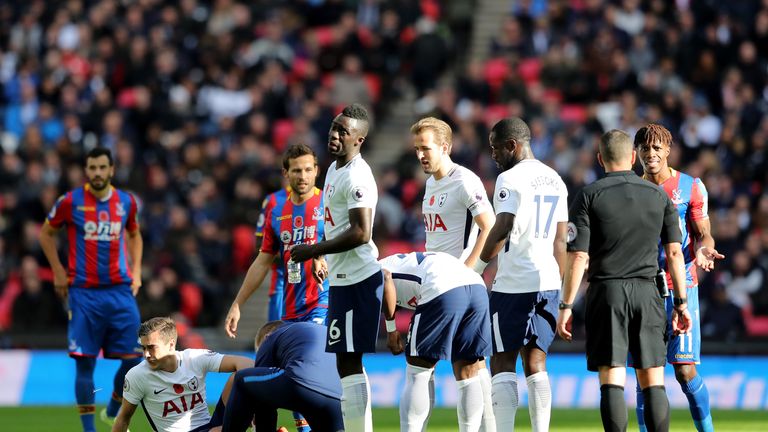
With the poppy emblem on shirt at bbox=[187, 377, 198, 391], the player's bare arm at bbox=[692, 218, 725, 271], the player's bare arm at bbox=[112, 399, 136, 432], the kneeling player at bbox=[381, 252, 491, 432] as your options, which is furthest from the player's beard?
the player's bare arm at bbox=[692, 218, 725, 271]

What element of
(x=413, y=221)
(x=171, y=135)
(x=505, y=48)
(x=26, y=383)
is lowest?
(x=26, y=383)

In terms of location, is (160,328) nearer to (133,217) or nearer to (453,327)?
(453,327)

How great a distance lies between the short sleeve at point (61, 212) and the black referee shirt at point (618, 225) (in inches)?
214

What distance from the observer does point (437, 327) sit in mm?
8203

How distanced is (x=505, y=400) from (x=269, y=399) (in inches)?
63.5

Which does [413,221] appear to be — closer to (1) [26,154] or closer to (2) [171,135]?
(2) [171,135]

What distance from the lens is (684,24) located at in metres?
20.2

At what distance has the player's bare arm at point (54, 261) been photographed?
38.4 ft

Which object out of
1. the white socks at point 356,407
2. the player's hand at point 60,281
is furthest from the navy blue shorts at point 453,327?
the player's hand at point 60,281

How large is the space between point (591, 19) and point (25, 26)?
9.73 m

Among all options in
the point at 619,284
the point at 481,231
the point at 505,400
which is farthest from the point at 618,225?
the point at 505,400

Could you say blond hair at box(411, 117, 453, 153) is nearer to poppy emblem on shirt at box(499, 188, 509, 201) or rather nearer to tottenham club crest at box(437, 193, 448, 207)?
tottenham club crest at box(437, 193, 448, 207)

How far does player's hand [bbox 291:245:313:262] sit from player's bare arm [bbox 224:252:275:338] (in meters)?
1.37

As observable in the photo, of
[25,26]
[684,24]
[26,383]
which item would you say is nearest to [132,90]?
[25,26]
